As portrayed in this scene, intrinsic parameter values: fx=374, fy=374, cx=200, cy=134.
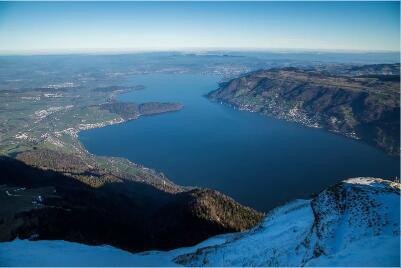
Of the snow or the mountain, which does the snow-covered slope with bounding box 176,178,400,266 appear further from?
the mountain

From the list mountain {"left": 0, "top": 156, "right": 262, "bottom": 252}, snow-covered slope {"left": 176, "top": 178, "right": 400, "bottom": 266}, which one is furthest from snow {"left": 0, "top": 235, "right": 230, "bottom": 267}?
snow-covered slope {"left": 176, "top": 178, "right": 400, "bottom": 266}

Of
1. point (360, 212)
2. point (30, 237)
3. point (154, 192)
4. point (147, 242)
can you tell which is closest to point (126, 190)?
point (154, 192)

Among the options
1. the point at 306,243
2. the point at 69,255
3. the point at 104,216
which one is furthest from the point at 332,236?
the point at 104,216

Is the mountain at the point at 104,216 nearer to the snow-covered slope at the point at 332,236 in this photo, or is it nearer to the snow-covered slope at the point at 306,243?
the snow-covered slope at the point at 306,243

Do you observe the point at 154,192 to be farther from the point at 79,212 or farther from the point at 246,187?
the point at 79,212

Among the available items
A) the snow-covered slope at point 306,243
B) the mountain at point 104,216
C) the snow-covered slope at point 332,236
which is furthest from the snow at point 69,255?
the snow-covered slope at point 332,236

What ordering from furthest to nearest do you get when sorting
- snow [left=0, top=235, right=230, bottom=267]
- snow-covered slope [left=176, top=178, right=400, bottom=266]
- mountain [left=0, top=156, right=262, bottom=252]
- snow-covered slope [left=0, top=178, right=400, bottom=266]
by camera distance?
mountain [left=0, top=156, right=262, bottom=252]
snow [left=0, top=235, right=230, bottom=267]
snow-covered slope [left=0, top=178, right=400, bottom=266]
snow-covered slope [left=176, top=178, right=400, bottom=266]

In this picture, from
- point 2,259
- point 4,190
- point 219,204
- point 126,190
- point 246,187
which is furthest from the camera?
point 246,187

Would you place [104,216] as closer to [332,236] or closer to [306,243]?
[306,243]
